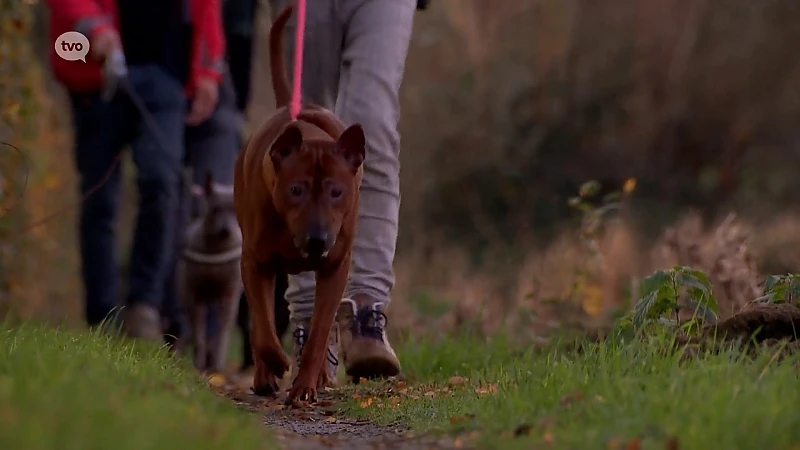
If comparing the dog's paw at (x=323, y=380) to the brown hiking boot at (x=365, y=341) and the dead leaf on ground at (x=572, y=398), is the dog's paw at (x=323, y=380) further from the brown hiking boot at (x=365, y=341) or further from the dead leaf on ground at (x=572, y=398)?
the dead leaf on ground at (x=572, y=398)

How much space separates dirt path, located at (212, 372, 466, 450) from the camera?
361cm

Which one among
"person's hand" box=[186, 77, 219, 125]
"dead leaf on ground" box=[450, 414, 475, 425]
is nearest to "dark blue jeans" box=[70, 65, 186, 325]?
"person's hand" box=[186, 77, 219, 125]

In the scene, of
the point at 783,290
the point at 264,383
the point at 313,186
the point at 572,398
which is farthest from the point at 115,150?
the point at 572,398

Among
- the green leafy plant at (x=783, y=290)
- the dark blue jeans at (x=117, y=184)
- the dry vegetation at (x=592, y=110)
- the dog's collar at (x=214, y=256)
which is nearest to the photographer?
the green leafy plant at (x=783, y=290)

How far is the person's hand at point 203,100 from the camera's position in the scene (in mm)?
7137

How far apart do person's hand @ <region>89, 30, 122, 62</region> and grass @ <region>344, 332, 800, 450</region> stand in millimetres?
2324

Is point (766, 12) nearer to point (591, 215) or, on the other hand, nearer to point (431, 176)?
point (431, 176)

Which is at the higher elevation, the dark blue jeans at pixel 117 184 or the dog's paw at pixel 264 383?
the dark blue jeans at pixel 117 184

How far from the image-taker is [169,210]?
6.56m

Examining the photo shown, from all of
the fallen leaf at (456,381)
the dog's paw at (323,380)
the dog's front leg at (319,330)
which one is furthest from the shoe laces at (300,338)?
the fallen leaf at (456,381)

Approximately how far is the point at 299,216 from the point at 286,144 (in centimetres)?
25

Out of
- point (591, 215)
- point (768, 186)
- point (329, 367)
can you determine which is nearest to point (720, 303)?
point (591, 215)

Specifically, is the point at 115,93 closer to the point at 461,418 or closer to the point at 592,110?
the point at 461,418

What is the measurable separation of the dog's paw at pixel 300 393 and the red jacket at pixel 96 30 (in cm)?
241
